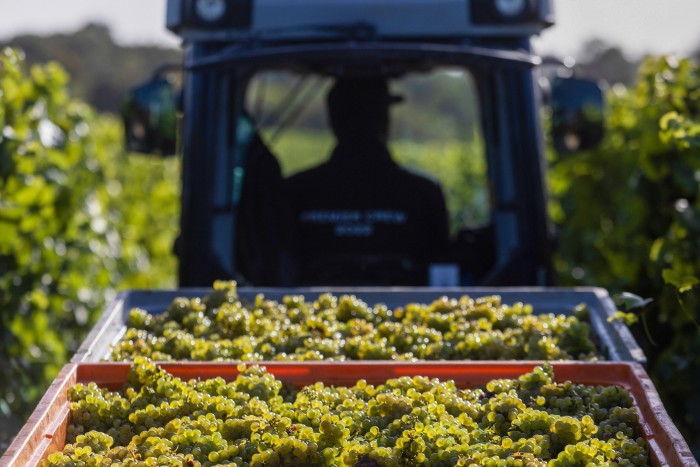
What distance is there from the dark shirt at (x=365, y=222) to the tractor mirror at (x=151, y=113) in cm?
58

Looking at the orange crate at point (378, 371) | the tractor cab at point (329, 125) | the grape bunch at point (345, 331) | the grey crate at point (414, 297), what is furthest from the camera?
the tractor cab at point (329, 125)

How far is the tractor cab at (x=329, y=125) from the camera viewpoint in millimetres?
4836

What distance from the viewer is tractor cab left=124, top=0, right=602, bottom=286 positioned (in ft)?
15.9

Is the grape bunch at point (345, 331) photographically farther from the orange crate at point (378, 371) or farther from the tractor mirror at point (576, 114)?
the tractor mirror at point (576, 114)

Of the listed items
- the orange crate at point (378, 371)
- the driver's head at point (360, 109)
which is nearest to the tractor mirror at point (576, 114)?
the driver's head at point (360, 109)

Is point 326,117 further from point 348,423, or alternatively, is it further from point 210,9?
point 348,423

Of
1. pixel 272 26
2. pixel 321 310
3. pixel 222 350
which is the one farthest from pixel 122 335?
pixel 272 26

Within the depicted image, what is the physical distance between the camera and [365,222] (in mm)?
5246

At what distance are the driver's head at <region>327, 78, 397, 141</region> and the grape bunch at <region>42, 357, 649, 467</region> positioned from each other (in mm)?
2064

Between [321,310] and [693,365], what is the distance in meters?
2.18

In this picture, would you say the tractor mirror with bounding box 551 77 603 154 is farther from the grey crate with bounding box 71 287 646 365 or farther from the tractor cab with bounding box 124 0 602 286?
the grey crate with bounding box 71 287 646 365

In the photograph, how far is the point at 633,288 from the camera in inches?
272

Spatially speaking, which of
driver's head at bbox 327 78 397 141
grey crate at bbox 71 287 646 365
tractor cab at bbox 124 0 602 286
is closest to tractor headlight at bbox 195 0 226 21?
tractor cab at bbox 124 0 602 286

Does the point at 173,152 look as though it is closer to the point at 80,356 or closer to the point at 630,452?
the point at 80,356
